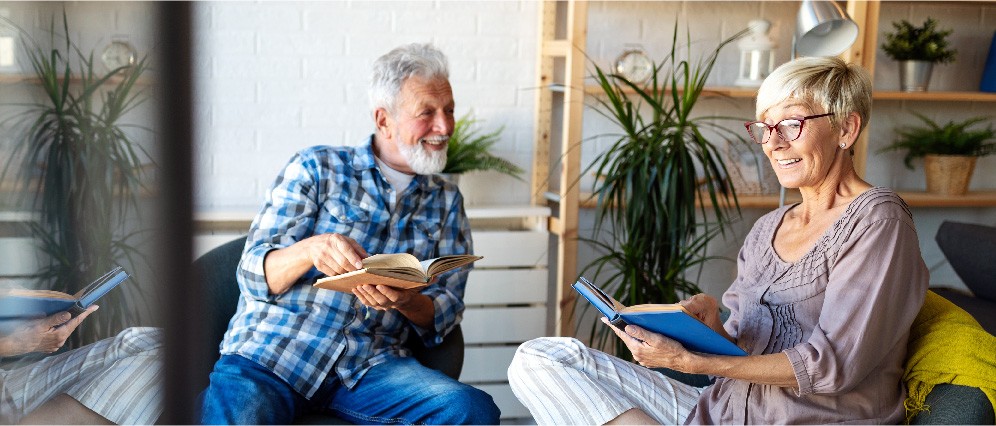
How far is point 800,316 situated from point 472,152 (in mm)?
1651

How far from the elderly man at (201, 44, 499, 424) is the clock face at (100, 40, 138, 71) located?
64.5 inches

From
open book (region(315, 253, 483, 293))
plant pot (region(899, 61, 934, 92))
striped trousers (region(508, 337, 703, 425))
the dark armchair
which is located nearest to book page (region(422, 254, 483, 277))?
open book (region(315, 253, 483, 293))

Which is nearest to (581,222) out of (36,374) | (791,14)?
(791,14)

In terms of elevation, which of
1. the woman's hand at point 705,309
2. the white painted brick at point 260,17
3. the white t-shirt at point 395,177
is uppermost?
the white painted brick at point 260,17

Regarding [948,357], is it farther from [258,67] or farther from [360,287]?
[258,67]

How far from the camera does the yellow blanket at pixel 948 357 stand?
1614 mm

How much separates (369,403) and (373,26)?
1.59 m

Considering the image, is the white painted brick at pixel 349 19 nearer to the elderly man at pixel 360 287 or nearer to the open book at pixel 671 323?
the elderly man at pixel 360 287

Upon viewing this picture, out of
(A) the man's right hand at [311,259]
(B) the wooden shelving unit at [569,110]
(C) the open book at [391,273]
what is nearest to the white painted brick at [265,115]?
(B) the wooden shelving unit at [569,110]

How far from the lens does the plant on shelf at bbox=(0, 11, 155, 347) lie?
310 mm

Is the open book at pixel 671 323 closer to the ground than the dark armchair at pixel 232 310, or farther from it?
farther from it

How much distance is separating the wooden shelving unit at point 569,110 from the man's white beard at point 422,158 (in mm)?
771

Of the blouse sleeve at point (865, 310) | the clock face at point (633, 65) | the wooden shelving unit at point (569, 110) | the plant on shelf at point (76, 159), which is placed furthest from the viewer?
the clock face at point (633, 65)

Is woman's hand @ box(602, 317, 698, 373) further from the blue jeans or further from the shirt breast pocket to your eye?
the shirt breast pocket
